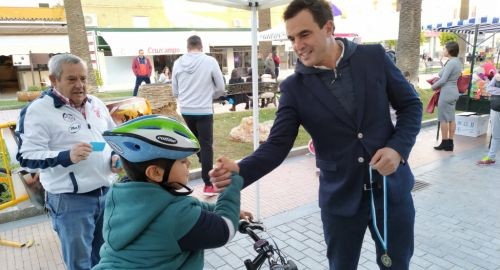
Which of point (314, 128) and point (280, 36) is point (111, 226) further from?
point (280, 36)

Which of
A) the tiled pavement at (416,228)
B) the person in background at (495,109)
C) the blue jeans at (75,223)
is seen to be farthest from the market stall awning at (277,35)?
the blue jeans at (75,223)

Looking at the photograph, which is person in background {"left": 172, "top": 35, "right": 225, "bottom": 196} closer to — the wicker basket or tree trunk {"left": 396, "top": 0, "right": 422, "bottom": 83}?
the wicker basket

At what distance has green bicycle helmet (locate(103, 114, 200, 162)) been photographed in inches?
62.1

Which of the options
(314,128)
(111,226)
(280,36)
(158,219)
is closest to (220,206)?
(158,219)

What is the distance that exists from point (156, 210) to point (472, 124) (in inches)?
349

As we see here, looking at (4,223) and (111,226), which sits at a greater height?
(111,226)

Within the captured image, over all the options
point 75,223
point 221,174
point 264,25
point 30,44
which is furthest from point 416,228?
point 30,44

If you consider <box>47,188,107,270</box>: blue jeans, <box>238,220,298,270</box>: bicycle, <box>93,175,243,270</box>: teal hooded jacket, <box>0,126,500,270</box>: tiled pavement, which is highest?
<box>93,175,243,270</box>: teal hooded jacket

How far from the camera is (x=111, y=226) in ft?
5.19

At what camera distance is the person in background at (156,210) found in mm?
1542

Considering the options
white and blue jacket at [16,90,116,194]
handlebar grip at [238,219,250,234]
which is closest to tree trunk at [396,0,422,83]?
white and blue jacket at [16,90,116,194]

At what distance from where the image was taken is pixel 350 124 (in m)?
2.06

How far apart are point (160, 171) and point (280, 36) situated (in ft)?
43.3

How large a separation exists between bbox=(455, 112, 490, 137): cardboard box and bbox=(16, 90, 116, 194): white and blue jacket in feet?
27.3
